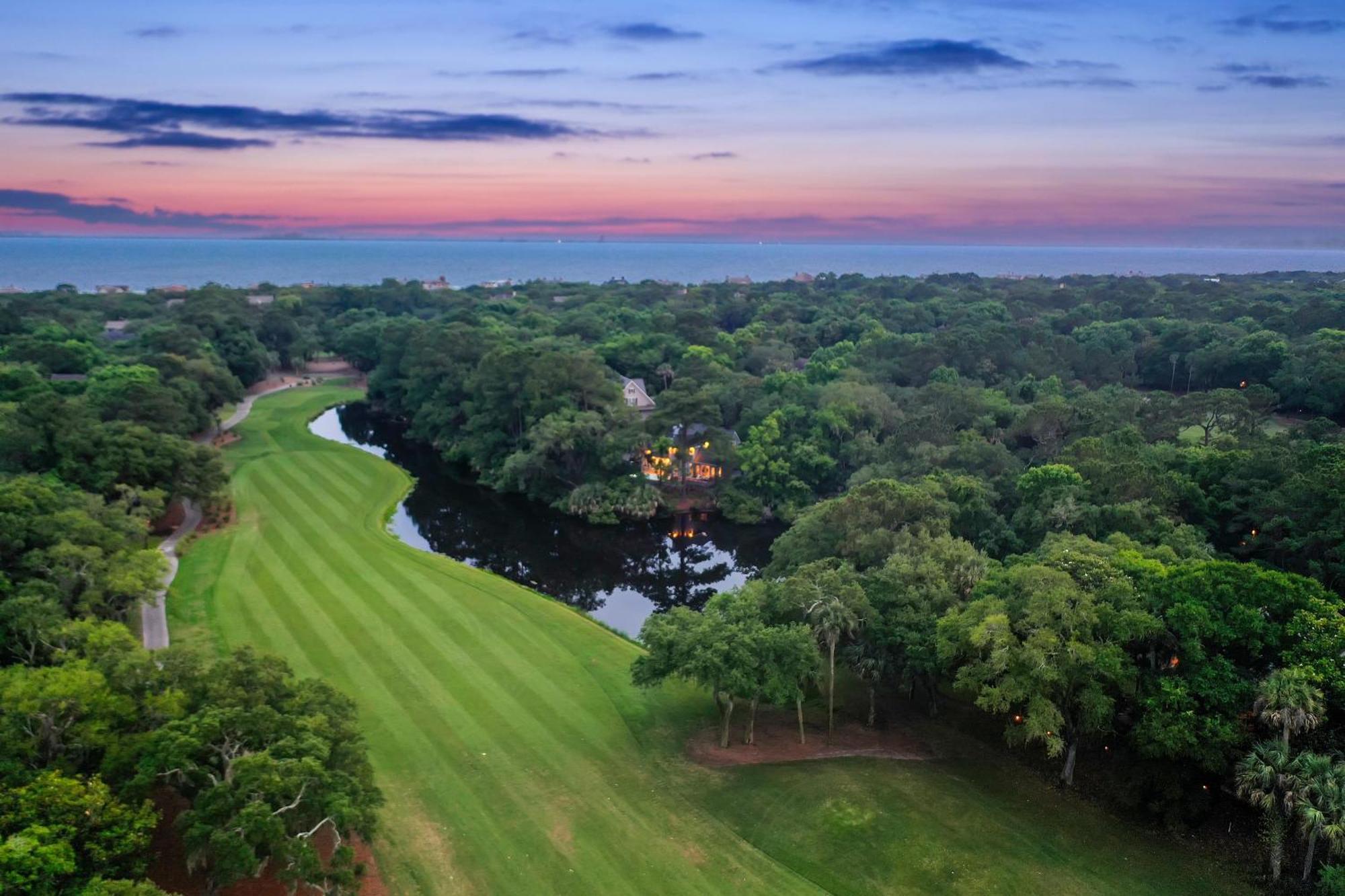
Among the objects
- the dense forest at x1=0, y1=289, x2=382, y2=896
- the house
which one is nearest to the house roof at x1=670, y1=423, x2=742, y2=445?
the house

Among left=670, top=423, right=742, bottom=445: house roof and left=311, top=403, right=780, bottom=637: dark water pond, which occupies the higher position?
left=670, top=423, right=742, bottom=445: house roof

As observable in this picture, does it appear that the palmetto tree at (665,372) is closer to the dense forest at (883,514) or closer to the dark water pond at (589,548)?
the dense forest at (883,514)

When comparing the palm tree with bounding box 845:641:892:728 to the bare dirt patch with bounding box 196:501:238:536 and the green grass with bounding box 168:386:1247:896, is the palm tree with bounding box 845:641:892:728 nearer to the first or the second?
the green grass with bounding box 168:386:1247:896

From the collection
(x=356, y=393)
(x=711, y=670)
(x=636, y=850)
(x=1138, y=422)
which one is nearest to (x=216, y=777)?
(x=636, y=850)

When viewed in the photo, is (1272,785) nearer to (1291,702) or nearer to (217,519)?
(1291,702)

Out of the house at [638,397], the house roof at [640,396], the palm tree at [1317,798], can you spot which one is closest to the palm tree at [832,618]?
the palm tree at [1317,798]

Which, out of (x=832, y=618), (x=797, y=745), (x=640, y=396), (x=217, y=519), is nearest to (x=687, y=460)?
(x=640, y=396)
